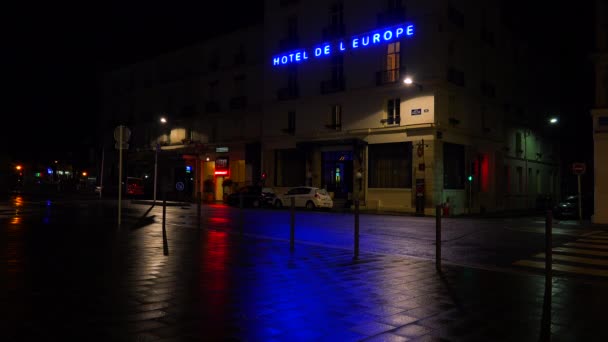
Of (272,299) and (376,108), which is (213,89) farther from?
(272,299)

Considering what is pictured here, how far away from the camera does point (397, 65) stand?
109 ft

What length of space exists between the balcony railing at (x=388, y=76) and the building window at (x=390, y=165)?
400 centimetres

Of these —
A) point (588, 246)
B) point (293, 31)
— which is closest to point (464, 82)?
point (293, 31)

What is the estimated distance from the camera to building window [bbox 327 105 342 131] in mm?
36625

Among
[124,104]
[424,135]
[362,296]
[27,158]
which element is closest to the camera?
[362,296]

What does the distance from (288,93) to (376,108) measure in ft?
27.8

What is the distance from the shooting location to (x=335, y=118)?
122 ft

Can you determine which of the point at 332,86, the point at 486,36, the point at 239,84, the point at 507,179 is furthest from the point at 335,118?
the point at 507,179

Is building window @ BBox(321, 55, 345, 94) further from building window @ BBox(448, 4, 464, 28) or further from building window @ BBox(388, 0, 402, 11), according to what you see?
building window @ BBox(448, 4, 464, 28)

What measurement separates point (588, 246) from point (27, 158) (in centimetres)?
5469

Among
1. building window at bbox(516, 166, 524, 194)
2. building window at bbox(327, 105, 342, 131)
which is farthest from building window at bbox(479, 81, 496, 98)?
building window at bbox(327, 105, 342, 131)

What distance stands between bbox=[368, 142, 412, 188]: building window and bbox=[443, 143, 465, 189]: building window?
85.5 inches

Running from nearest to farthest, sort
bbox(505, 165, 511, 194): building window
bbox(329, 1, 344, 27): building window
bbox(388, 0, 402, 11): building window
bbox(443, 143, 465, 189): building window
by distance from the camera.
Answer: bbox(443, 143, 465, 189): building window < bbox(388, 0, 402, 11): building window < bbox(329, 1, 344, 27): building window < bbox(505, 165, 511, 194): building window

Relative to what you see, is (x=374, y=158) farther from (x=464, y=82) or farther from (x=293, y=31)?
(x=293, y=31)
